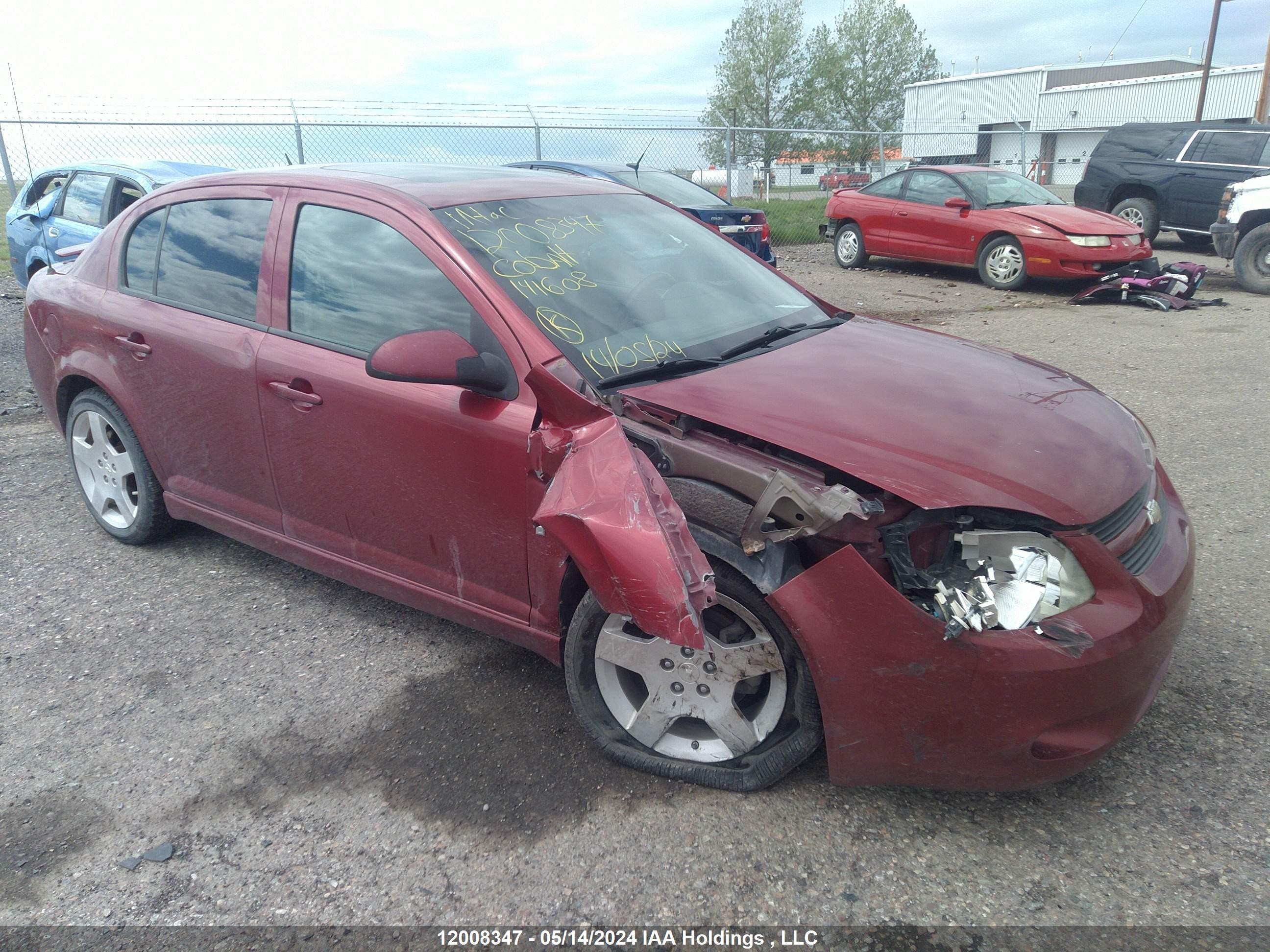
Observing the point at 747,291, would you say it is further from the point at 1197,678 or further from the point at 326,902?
the point at 326,902

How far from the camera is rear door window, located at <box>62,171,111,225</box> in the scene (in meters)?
8.29

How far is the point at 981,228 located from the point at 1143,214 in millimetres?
3792

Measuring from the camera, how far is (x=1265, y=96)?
22.7m

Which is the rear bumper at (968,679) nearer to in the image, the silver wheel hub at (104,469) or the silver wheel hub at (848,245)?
the silver wheel hub at (104,469)

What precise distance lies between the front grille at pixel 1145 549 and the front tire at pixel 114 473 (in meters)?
3.74

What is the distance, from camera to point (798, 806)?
8.06 ft

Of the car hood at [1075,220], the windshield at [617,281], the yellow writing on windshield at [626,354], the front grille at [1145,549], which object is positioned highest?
the windshield at [617,281]

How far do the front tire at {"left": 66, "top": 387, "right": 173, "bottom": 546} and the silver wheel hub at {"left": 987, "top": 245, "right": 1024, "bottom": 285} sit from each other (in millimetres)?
10129

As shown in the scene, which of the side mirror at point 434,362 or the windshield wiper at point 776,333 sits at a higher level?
the side mirror at point 434,362

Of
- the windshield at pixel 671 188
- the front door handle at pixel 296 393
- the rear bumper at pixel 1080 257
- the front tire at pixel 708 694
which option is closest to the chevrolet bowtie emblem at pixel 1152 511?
the front tire at pixel 708 694

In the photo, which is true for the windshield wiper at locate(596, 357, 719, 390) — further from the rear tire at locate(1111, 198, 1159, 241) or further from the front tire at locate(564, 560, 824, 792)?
the rear tire at locate(1111, 198, 1159, 241)

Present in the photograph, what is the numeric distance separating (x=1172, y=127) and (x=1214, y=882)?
14.2 meters

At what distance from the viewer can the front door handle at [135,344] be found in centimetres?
358

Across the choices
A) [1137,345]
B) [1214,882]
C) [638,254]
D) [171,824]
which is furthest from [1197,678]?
[1137,345]
